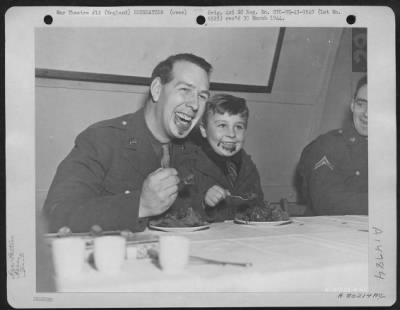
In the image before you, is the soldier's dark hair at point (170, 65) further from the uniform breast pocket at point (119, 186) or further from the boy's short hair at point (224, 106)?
the uniform breast pocket at point (119, 186)

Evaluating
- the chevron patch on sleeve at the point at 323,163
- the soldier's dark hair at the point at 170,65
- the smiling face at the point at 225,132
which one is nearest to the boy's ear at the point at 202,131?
the smiling face at the point at 225,132

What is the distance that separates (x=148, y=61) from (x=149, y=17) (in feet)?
0.26

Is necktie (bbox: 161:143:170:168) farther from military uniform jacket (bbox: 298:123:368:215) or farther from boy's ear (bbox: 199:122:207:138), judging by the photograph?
military uniform jacket (bbox: 298:123:368:215)

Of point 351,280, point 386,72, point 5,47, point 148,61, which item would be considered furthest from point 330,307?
point 5,47

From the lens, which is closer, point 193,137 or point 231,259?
point 231,259

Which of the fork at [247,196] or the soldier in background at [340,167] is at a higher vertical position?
the soldier in background at [340,167]

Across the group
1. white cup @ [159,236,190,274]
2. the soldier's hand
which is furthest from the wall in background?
white cup @ [159,236,190,274]

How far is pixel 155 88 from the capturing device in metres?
0.83

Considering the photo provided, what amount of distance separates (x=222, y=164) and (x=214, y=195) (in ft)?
0.20

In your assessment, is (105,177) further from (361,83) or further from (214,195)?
(361,83)

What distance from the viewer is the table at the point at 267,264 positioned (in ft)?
2.16

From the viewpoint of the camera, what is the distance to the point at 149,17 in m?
0.82

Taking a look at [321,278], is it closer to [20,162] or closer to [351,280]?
[351,280]

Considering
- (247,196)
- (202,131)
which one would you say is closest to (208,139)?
(202,131)
